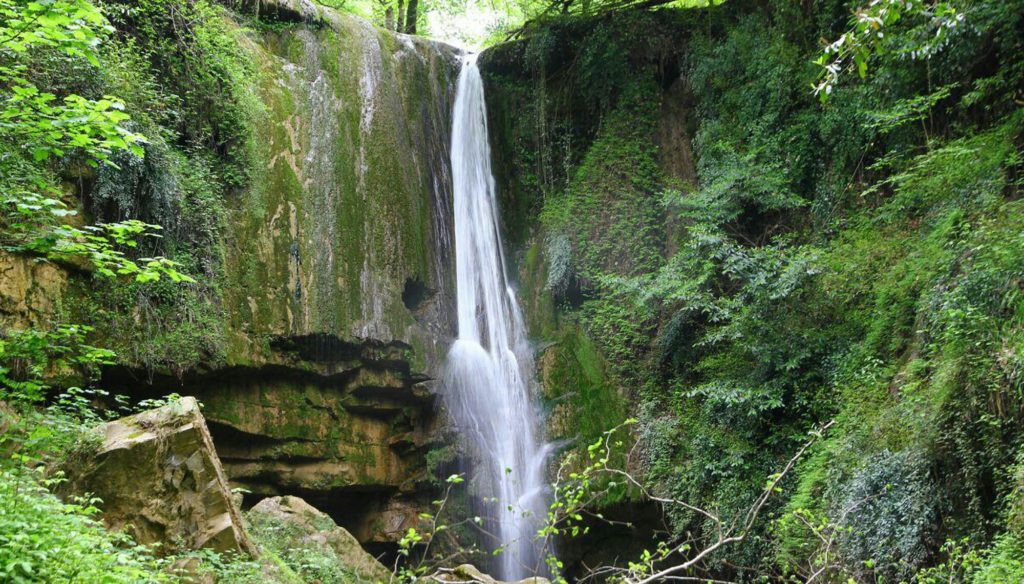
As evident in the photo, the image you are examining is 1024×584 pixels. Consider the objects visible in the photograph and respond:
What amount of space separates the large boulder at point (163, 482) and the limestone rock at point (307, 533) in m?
1.51

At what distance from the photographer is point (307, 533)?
761 cm

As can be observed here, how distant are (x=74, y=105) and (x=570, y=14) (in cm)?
1040

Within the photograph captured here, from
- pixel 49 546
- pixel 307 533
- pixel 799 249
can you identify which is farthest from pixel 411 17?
pixel 49 546

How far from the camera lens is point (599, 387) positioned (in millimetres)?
11016

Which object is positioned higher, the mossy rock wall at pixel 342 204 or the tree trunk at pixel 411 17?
the tree trunk at pixel 411 17

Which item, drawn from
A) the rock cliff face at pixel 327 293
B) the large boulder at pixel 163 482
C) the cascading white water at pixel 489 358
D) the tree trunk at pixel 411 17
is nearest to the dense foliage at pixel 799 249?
the cascading white water at pixel 489 358

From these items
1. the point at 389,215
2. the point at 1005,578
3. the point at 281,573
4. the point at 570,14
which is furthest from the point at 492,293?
the point at 1005,578

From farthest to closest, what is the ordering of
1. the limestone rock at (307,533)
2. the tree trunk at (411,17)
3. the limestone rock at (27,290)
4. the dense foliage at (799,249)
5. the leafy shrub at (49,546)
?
the tree trunk at (411,17) → the limestone rock at (307,533) → the limestone rock at (27,290) → the dense foliage at (799,249) → the leafy shrub at (49,546)

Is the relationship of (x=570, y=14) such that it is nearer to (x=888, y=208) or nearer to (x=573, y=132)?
(x=573, y=132)

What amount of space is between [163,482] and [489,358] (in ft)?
21.6

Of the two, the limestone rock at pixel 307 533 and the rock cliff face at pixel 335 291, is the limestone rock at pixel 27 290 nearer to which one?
the rock cliff face at pixel 335 291

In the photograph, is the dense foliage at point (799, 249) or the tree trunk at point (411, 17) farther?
the tree trunk at point (411, 17)

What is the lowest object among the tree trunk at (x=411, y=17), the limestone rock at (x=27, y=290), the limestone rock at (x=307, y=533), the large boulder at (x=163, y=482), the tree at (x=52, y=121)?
the limestone rock at (x=307, y=533)

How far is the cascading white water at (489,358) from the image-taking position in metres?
10.4
